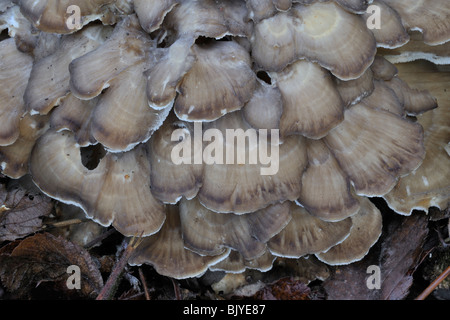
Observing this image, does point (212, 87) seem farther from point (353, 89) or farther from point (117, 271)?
point (117, 271)

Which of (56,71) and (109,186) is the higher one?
(56,71)

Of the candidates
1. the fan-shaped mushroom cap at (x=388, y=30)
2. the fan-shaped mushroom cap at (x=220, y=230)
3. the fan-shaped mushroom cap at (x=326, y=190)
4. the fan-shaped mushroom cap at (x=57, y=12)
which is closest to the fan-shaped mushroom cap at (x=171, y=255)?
the fan-shaped mushroom cap at (x=220, y=230)

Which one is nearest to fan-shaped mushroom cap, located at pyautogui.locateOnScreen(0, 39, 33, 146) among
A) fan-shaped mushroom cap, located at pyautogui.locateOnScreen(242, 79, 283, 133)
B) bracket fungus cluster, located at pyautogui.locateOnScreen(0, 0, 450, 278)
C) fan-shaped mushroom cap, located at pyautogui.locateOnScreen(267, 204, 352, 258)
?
bracket fungus cluster, located at pyautogui.locateOnScreen(0, 0, 450, 278)

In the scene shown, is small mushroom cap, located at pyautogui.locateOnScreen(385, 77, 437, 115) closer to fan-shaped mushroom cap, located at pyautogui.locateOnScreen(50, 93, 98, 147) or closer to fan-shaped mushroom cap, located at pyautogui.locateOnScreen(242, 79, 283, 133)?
fan-shaped mushroom cap, located at pyautogui.locateOnScreen(242, 79, 283, 133)

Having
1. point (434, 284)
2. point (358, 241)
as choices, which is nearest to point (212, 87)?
point (358, 241)

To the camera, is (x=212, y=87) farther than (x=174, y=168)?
No

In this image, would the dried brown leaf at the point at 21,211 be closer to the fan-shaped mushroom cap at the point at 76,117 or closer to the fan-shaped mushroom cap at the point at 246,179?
the fan-shaped mushroom cap at the point at 76,117
